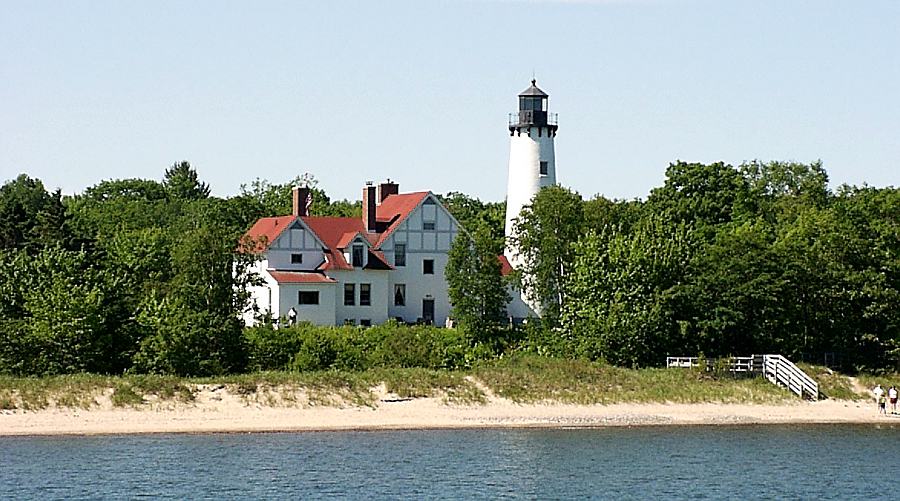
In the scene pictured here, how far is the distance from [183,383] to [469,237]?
2038cm

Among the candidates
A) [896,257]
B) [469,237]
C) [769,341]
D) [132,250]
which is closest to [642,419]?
[769,341]

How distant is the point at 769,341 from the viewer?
5538 centimetres

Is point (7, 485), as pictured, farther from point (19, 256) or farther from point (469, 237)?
point (469, 237)

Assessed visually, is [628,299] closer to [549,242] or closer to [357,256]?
[549,242]

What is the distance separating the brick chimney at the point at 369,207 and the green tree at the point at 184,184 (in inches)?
2429

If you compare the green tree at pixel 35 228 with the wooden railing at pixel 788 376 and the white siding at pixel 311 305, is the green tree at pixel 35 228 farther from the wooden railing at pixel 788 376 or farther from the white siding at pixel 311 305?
the wooden railing at pixel 788 376

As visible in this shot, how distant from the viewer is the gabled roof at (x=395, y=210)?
70.1 meters

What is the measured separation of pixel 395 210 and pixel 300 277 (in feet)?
24.1

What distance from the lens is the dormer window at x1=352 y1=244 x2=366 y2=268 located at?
68.4 m

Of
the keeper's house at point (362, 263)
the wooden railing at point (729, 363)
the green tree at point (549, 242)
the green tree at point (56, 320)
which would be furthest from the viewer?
the keeper's house at point (362, 263)

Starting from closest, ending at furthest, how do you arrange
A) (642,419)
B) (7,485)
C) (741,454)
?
(7,485), (741,454), (642,419)

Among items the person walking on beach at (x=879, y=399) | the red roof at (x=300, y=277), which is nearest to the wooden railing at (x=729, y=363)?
the person walking on beach at (x=879, y=399)

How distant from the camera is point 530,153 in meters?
67.6

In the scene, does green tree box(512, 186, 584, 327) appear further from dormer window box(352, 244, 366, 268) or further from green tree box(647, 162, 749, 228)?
green tree box(647, 162, 749, 228)
